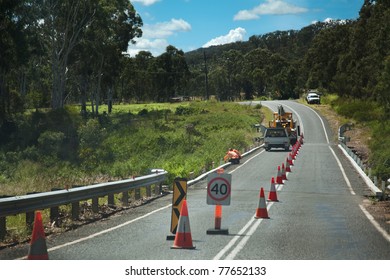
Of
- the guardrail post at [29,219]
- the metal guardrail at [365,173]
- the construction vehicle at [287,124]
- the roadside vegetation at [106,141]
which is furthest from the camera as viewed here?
the construction vehicle at [287,124]

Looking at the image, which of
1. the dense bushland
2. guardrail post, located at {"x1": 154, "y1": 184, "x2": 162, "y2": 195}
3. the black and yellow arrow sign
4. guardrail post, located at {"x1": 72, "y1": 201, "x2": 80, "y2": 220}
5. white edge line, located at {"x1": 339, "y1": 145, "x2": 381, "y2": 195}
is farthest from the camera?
the dense bushland

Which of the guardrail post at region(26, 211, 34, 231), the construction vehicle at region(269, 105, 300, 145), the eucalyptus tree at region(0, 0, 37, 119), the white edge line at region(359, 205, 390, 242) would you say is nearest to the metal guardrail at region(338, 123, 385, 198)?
the white edge line at region(359, 205, 390, 242)

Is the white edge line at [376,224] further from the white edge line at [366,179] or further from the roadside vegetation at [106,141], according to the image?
the roadside vegetation at [106,141]

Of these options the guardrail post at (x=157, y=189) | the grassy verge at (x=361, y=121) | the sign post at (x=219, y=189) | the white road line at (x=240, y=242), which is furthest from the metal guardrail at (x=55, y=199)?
the grassy verge at (x=361, y=121)

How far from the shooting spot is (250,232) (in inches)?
461

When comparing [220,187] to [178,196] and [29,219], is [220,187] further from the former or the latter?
[29,219]

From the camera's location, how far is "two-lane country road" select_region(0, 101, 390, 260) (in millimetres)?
9164

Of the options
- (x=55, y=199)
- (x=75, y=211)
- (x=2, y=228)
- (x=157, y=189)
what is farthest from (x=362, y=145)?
(x=2, y=228)

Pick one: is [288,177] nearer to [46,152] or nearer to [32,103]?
[46,152]

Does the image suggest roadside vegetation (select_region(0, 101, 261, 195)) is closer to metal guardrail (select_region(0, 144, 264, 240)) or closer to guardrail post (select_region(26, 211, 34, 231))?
metal guardrail (select_region(0, 144, 264, 240))

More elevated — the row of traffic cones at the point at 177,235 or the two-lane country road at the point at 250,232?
the row of traffic cones at the point at 177,235

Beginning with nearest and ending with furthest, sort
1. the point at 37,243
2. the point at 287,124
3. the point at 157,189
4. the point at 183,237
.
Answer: the point at 37,243, the point at 183,237, the point at 157,189, the point at 287,124

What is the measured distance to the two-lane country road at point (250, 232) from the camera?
916 cm
